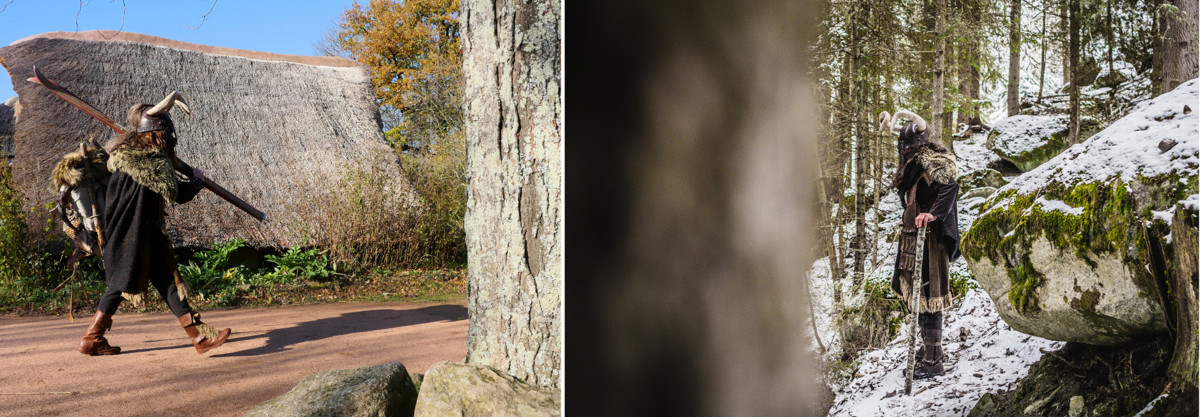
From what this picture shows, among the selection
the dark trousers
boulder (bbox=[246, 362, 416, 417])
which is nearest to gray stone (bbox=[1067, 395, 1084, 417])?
boulder (bbox=[246, 362, 416, 417])

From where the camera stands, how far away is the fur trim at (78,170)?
154 inches

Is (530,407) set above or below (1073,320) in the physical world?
below

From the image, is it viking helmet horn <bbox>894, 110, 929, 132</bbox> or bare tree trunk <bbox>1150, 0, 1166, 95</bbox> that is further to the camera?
viking helmet horn <bbox>894, 110, 929, 132</bbox>

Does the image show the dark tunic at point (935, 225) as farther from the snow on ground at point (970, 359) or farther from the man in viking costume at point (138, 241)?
the man in viking costume at point (138, 241)

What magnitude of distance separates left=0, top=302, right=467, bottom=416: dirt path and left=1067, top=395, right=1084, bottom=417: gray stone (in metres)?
2.71

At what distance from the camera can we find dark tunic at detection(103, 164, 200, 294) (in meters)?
3.56

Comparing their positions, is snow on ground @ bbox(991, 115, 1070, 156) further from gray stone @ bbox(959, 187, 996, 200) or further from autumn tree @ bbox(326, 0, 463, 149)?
autumn tree @ bbox(326, 0, 463, 149)

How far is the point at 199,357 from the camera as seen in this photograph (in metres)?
3.74

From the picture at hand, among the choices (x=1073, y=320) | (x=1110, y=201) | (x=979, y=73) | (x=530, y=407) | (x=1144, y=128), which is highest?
(x=979, y=73)

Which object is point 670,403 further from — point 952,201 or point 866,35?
point 866,35

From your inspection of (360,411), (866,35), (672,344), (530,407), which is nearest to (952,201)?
(866,35)

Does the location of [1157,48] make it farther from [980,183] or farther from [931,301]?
[931,301]

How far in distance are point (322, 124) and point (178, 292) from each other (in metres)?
4.65

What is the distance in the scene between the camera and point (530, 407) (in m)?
1.92
